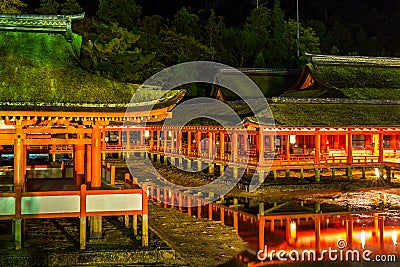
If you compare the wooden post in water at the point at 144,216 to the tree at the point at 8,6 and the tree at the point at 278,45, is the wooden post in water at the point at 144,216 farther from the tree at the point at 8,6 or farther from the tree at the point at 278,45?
the tree at the point at 278,45

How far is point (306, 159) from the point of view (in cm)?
3136

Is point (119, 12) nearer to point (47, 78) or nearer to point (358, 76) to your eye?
point (358, 76)

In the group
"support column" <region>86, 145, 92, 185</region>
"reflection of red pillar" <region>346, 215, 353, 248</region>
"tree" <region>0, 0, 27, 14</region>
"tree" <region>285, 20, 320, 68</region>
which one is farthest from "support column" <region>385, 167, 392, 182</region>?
"tree" <region>285, 20, 320, 68</region>

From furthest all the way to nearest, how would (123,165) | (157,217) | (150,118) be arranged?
(123,165) < (157,217) < (150,118)

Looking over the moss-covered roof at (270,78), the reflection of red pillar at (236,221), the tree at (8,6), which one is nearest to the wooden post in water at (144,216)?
the reflection of red pillar at (236,221)

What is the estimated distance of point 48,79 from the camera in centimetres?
1422

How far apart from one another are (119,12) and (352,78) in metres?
29.0

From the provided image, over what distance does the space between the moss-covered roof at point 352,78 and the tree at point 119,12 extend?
23.4m

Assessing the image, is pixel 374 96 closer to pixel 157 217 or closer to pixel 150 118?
pixel 157 217

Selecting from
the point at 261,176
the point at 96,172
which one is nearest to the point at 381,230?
the point at 96,172

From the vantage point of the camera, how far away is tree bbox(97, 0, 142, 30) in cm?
5678

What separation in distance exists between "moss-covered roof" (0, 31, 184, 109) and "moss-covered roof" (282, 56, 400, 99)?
25666 mm

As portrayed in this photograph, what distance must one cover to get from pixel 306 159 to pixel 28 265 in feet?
70.3

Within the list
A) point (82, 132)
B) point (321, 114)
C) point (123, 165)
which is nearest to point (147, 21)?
point (123, 165)
